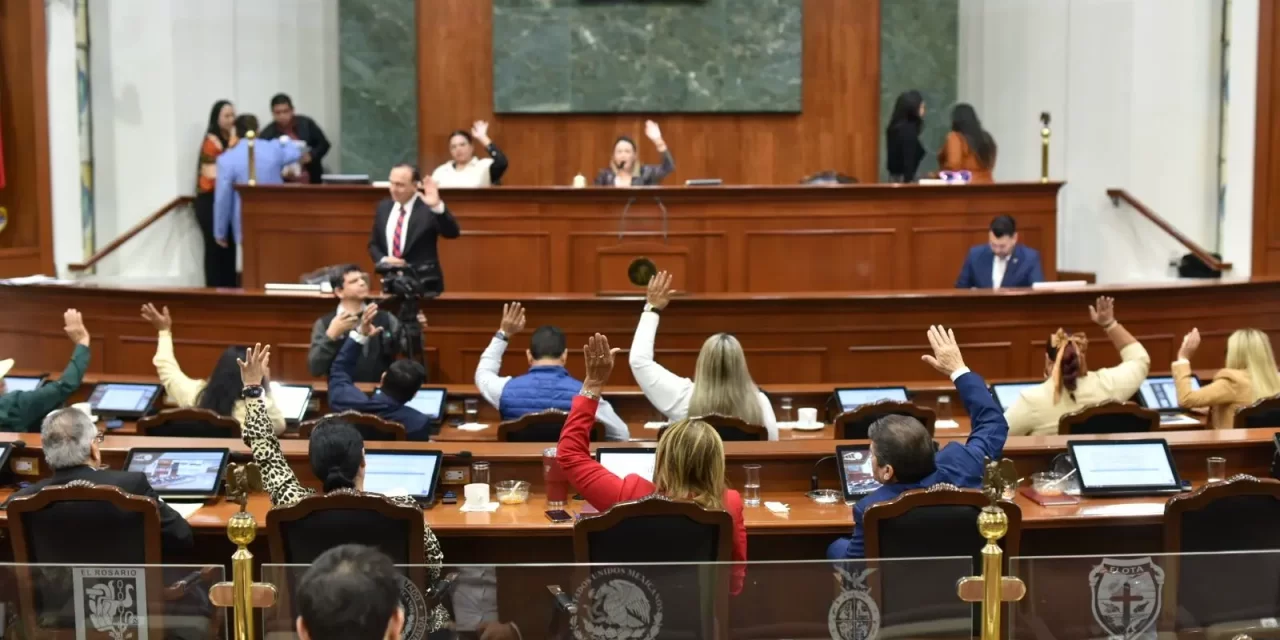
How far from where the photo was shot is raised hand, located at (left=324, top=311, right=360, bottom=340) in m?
7.14

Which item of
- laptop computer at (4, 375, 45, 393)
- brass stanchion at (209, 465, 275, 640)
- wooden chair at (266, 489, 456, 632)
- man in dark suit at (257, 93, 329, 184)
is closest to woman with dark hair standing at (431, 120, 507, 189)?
man in dark suit at (257, 93, 329, 184)

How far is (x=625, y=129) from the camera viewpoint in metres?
13.2

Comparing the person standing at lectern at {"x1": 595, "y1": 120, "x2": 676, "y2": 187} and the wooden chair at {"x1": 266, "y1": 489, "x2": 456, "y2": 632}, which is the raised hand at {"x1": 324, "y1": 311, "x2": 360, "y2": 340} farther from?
the person standing at lectern at {"x1": 595, "y1": 120, "x2": 676, "y2": 187}

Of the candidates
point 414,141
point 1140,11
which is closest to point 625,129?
point 414,141

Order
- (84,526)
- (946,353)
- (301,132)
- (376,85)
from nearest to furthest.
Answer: (84,526) < (946,353) < (301,132) < (376,85)

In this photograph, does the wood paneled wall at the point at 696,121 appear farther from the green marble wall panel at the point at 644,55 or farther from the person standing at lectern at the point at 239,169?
the person standing at lectern at the point at 239,169

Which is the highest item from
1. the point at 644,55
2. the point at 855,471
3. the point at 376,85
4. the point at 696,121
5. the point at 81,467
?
the point at 644,55

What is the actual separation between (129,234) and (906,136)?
653cm

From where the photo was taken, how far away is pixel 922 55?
13.2m

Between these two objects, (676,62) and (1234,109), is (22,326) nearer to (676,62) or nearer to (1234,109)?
(676,62)

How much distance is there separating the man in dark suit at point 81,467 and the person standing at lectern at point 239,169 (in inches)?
284

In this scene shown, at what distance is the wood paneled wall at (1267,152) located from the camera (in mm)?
11188

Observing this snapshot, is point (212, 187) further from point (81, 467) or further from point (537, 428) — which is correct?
point (81, 467)

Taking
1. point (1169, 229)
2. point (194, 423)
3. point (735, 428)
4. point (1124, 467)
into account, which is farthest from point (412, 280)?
point (1169, 229)
